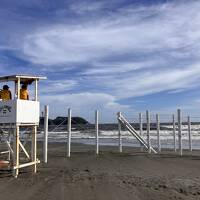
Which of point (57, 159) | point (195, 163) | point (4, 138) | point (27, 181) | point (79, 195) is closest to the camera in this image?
point (79, 195)

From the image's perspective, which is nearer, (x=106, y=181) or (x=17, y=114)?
(x=106, y=181)

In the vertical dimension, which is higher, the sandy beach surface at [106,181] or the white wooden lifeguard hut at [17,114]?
the white wooden lifeguard hut at [17,114]

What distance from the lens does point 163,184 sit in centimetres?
1175

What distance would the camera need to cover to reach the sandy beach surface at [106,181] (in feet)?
34.2

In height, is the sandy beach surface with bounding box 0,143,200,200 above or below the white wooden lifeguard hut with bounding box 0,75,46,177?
below

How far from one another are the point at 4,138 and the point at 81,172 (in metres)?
2.88

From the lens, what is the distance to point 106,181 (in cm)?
1218

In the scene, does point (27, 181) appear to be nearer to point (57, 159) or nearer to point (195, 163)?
point (57, 159)

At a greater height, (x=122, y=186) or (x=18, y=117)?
(x=18, y=117)

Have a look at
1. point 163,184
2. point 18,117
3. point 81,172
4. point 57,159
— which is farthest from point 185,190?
point 57,159

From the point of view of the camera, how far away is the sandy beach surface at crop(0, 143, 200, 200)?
1042cm

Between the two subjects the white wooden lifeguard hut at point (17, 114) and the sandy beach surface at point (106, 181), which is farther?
the white wooden lifeguard hut at point (17, 114)

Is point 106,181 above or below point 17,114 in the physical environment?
below

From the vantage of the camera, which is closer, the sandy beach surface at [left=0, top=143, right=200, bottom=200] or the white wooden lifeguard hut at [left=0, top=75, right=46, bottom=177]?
the sandy beach surface at [left=0, top=143, right=200, bottom=200]
